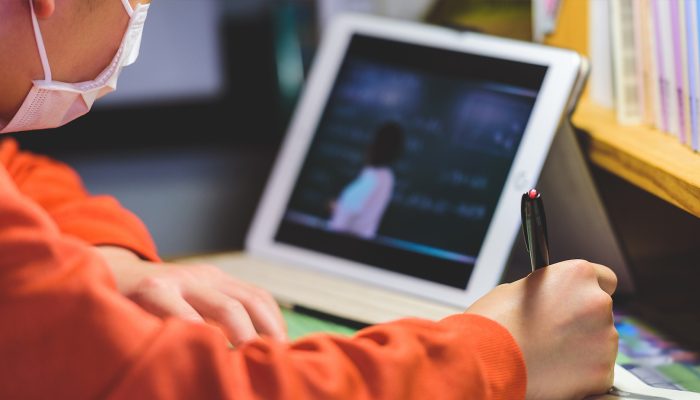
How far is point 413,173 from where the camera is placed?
1022 mm

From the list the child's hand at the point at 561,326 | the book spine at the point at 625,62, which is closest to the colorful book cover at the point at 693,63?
the book spine at the point at 625,62

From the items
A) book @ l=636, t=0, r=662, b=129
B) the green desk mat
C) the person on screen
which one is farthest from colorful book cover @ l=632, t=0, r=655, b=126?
the green desk mat

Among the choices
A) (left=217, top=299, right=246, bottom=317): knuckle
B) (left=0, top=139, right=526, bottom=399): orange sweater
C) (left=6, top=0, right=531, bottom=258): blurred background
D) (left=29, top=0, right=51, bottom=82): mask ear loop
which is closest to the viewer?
(left=0, top=139, right=526, bottom=399): orange sweater

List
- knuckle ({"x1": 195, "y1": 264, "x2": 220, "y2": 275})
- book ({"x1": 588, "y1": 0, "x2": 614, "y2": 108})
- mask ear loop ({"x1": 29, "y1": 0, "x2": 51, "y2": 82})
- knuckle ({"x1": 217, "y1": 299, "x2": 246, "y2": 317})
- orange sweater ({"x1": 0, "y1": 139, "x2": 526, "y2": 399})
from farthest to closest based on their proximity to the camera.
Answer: book ({"x1": 588, "y1": 0, "x2": 614, "y2": 108}) < knuckle ({"x1": 195, "y1": 264, "x2": 220, "y2": 275}) < knuckle ({"x1": 217, "y1": 299, "x2": 246, "y2": 317}) < mask ear loop ({"x1": 29, "y1": 0, "x2": 51, "y2": 82}) < orange sweater ({"x1": 0, "y1": 139, "x2": 526, "y2": 399})

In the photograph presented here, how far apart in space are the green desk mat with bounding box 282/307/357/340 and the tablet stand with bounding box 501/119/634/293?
0.17 metres

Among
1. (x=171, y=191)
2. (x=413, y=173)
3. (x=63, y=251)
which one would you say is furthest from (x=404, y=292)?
(x=171, y=191)

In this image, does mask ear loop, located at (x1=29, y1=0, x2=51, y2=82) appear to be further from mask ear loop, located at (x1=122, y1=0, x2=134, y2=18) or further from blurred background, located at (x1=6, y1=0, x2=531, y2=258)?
blurred background, located at (x1=6, y1=0, x2=531, y2=258)

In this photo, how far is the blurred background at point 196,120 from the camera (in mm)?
1521

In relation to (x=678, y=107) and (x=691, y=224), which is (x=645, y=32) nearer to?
(x=678, y=107)

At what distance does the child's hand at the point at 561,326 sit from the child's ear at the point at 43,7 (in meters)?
0.39

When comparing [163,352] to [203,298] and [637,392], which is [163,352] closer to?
[203,298]

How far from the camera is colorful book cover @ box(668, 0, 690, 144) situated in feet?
2.75

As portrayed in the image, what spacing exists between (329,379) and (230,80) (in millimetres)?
1115

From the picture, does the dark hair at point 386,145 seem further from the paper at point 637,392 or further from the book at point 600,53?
the paper at point 637,392
